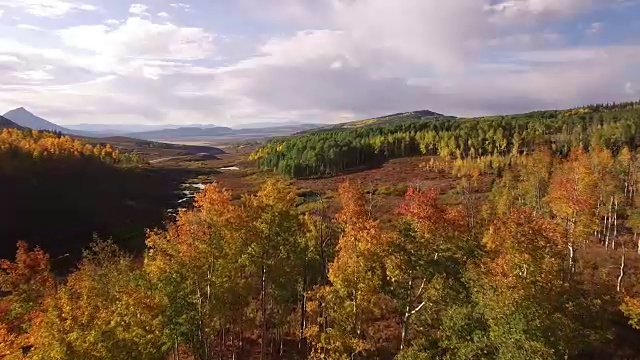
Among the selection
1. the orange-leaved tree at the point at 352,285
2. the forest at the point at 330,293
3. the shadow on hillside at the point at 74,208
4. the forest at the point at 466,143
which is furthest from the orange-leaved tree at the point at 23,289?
the forest at the point at 466,143

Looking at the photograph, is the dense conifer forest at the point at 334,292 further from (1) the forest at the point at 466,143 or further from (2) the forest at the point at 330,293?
(1) the forest at the point at 466,143

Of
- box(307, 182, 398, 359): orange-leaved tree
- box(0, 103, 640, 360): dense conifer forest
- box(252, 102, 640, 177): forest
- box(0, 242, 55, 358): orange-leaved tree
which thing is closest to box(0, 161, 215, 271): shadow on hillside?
box(0, 242, 55, 358): orange-leaved tree

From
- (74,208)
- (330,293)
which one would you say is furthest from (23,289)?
(74,208)

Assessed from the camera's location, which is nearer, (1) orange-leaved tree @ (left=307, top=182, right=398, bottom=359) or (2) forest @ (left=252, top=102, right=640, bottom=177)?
(1) orange-leaved tree @ (left=307, top=182, right=398, bottom=359)

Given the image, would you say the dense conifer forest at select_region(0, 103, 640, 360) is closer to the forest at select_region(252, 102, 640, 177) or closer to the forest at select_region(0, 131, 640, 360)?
the forest at select_region(0, 131, 640, 360)

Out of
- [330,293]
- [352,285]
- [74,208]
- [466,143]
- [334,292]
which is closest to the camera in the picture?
[352,285]

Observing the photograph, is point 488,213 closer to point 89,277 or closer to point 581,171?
point 581,171

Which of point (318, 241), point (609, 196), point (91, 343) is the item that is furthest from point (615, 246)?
point (91, 343)

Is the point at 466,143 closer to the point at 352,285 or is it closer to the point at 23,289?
the point at 352,285

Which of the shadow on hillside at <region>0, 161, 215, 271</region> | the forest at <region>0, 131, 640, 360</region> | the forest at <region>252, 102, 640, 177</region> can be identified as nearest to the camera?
the forest at <region>0, 131, 640, 360</region>
